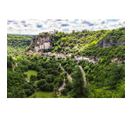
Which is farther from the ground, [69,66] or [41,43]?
[41,43]

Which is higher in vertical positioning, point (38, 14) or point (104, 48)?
point (38, 14)

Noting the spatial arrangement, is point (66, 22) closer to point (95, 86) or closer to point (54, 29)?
point (54, 29)

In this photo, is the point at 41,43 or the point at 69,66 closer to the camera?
the point at 69,66
